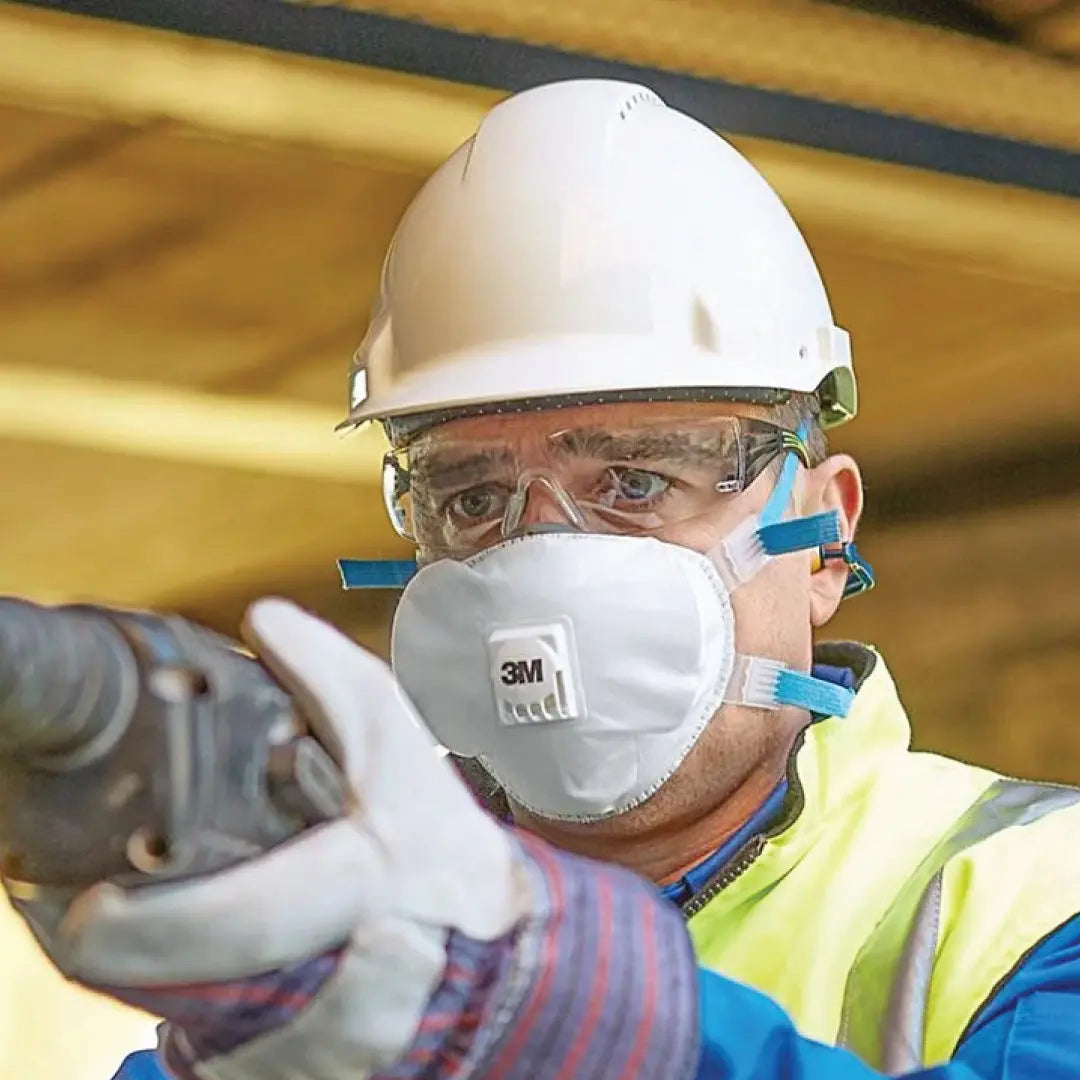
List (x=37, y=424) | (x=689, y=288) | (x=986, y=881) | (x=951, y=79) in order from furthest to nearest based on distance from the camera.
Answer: (x=37, y=424) < (x=951, y=79) < (x=689, y=288) < (x=986, y=881)

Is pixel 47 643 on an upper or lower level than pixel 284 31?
lower

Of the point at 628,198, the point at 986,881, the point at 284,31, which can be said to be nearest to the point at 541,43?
the point at 284,31

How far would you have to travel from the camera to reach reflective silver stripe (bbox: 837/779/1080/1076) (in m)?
1.08

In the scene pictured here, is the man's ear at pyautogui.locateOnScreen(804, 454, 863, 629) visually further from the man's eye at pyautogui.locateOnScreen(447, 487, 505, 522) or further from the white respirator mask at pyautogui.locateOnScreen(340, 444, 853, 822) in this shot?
the man's eye at pyautogui.locateOnScreen(447, 487, 505, 522)

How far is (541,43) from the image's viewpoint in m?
2.25

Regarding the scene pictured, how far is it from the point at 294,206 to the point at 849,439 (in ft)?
4.13

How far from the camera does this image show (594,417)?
138cm

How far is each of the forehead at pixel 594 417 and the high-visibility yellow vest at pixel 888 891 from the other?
25 centimetres

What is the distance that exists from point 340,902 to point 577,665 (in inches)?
25.7

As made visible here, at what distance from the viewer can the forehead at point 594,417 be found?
1.38 m

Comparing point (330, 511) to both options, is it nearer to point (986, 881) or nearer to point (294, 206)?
point (294, 206)

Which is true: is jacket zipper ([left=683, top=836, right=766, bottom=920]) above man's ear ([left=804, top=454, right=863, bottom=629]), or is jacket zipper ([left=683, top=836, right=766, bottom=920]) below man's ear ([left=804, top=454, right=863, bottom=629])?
below

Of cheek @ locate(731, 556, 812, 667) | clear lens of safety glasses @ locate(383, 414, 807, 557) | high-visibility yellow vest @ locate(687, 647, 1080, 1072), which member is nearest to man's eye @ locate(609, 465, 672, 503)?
clear lens of safety glasses @ locate(383, 414, 807, 557)

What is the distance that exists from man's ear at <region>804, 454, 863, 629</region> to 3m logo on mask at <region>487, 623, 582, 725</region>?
0.29 meters
